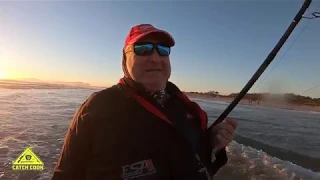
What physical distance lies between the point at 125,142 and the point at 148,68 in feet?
1.68

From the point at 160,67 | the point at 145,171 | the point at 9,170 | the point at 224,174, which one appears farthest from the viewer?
the point at 224,174

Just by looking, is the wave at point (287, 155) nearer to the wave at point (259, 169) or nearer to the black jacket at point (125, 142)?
the wave at point (259, 169)

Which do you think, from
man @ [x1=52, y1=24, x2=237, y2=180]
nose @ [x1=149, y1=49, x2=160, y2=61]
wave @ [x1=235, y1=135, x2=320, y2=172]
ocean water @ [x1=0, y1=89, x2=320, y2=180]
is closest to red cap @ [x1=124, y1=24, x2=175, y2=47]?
man @ [x1=52, y1=24, x2=237, y2=180]

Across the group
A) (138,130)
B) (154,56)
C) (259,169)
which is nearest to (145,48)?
(154,56)

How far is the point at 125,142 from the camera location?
1766 mm

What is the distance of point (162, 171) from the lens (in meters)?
1.81

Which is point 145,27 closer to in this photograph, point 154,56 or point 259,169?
point 154,56

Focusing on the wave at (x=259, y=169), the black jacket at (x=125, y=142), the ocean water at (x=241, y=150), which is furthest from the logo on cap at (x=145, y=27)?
the wave at (x=259, y=169)

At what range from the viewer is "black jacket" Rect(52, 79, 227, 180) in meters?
1.76

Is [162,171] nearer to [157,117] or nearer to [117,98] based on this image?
[157,117]

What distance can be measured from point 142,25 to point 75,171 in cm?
105

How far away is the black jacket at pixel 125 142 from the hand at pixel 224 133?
325 mm

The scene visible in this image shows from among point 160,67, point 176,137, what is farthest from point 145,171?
point 160,67

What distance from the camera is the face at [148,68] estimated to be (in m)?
1.95
